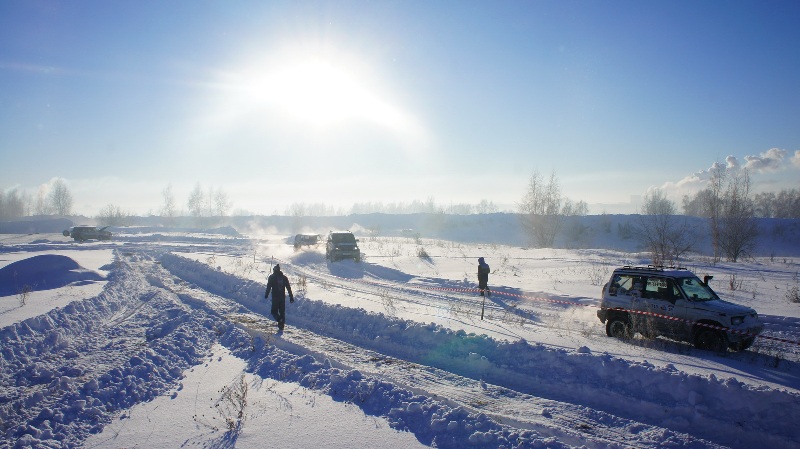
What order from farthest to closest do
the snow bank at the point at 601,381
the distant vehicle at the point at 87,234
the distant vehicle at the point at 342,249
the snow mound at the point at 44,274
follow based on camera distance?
the distant vehicle at the point at 87,234, the distant vehicle at the point at 342,249, the snow mound at the point at 44,274, the snow bank at the point at 601,381

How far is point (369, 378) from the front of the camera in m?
7.00

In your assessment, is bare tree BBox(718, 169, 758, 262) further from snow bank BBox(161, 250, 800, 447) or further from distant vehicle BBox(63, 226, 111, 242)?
distant vehicle BBox(63, 226, 111, 242)

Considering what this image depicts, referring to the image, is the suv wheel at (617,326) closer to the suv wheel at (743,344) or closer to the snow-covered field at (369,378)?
the snow-covered field at (369,378)

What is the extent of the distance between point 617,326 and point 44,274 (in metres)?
21.3

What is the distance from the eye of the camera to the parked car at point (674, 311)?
8594 mm

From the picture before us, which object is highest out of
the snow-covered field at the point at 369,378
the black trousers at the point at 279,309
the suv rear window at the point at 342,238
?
the suv rear window at the point at 342,238

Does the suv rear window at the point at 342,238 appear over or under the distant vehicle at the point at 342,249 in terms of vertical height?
over

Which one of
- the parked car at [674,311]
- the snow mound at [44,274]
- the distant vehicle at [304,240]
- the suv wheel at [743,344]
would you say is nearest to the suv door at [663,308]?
the parked car at [674,311]

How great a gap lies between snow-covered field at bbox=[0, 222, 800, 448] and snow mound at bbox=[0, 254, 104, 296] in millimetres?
2261

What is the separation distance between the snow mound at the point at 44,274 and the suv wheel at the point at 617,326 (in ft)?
61.4

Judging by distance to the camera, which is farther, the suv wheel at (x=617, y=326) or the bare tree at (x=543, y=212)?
the bare tree at (x=543, y=212)

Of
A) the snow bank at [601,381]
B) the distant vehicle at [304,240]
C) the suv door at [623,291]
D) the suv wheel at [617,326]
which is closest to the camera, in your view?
the snow bank at [601,381]

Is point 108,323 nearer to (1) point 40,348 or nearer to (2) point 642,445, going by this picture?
(1) point 40,348

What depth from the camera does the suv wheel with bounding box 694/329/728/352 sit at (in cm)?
862
